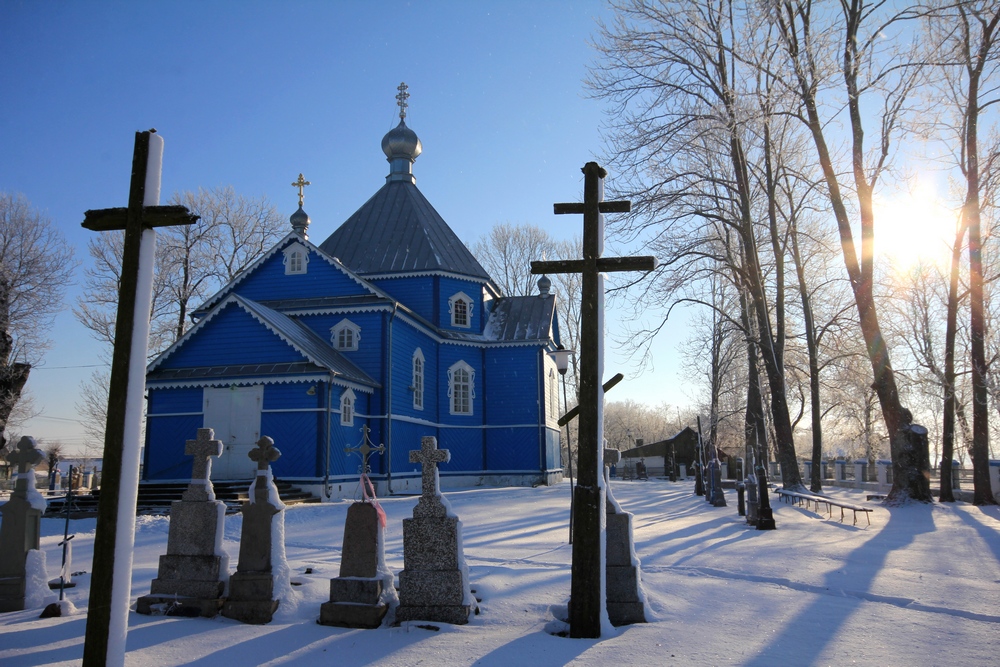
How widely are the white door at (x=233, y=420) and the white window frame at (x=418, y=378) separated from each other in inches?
253

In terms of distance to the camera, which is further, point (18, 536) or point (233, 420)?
point (233, 420)

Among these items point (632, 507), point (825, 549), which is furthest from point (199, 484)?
point (632, 507)

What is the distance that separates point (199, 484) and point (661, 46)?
1570 cm

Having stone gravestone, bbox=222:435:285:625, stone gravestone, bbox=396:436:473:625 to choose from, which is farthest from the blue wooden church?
stone gravestone, bbox=396:436:473:625

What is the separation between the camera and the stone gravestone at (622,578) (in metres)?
5.97

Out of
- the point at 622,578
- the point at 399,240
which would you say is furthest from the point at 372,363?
the point at 622,578

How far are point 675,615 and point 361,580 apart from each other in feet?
9.15

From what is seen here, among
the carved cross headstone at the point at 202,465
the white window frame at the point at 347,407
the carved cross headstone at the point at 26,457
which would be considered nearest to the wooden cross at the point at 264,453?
the carved cross headstone at the point at 202,465

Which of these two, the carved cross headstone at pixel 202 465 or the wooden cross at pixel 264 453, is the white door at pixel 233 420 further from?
the wooden cross at pixel 264 453

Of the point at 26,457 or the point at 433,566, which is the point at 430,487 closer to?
the point at 433,566

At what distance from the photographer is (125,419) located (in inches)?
158

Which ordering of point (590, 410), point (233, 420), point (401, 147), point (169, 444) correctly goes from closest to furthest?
point (590, 410)
point (233, 420)
point (169, 444)
point (401, 147)

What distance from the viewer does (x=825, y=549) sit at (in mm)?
10164

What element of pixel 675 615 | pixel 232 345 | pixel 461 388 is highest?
pixel 232 345
